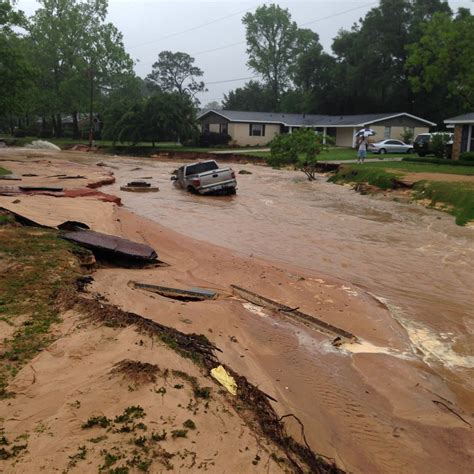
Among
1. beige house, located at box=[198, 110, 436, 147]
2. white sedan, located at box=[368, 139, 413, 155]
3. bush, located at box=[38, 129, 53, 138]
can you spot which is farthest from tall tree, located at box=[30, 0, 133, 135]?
white sedan, located at box=[368, 139, 413, 155]

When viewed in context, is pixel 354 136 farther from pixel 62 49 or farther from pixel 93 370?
pixel 93 370

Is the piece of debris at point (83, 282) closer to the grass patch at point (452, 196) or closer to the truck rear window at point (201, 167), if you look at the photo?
the grass patch at point (452, 196)

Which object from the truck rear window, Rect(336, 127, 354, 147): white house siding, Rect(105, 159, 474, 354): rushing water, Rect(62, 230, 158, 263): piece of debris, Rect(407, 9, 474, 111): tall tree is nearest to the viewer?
Rect(105, 159, 474, 354): rushing water

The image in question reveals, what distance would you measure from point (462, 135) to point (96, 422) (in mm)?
35579

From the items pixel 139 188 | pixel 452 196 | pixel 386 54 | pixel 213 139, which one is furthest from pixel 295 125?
pixel 452 196

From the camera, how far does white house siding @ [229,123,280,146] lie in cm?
5931

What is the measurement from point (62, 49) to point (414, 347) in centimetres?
7039

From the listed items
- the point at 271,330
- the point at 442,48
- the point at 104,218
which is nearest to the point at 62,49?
the point at 442,48

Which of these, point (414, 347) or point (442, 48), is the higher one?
point (442, 48)

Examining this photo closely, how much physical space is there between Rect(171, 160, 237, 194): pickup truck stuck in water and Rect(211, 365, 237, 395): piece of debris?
1824 cm

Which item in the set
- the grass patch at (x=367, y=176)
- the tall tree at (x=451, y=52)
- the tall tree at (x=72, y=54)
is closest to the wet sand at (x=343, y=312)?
the grass patch at (x=367, y=176)

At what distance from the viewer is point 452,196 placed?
763 inches

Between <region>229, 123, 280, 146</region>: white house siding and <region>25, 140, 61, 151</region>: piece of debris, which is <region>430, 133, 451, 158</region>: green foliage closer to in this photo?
<region>229, 123, 280, 146</region>: white house siding

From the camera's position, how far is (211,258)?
1161 centimetres
